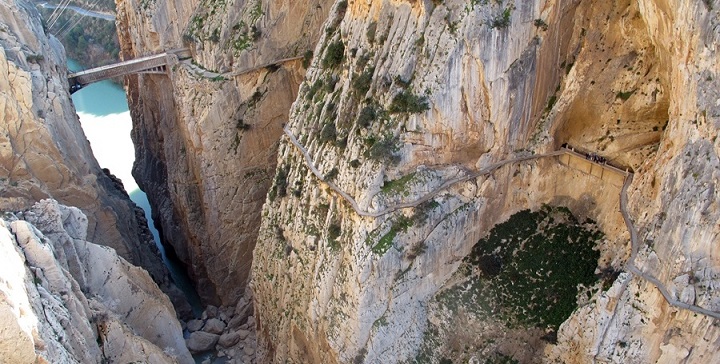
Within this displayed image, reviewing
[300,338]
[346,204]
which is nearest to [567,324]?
[346,204]

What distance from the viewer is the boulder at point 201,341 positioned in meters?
31.1

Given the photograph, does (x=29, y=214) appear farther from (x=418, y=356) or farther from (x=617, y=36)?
(x=617, y=36)

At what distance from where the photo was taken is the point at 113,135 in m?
55.6

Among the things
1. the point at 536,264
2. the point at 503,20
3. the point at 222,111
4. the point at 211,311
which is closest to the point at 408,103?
the point at 503,20

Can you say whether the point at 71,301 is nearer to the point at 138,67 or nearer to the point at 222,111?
the point at 222,111

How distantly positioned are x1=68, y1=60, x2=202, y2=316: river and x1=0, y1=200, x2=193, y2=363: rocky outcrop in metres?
13.8

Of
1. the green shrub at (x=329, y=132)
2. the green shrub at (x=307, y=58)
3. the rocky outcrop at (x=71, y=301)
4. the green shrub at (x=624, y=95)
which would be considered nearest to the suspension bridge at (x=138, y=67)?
the green shrub at (x=307, y=58)

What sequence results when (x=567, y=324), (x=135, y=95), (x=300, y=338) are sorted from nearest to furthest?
(x=567, y=324), (x=300, y=338), (x=135, y=95)

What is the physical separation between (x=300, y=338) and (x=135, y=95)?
23958 mm

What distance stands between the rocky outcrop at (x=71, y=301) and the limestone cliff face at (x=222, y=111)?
26.5 feet

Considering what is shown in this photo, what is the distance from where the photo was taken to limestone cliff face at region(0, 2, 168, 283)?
25672 millimetres

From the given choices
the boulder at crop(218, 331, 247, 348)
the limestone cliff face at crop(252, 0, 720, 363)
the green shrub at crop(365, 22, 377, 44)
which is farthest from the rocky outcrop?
the green shrub at crop(365, 22, 377, 44)

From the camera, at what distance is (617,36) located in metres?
20.4

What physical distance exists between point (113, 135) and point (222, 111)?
28888 mm
